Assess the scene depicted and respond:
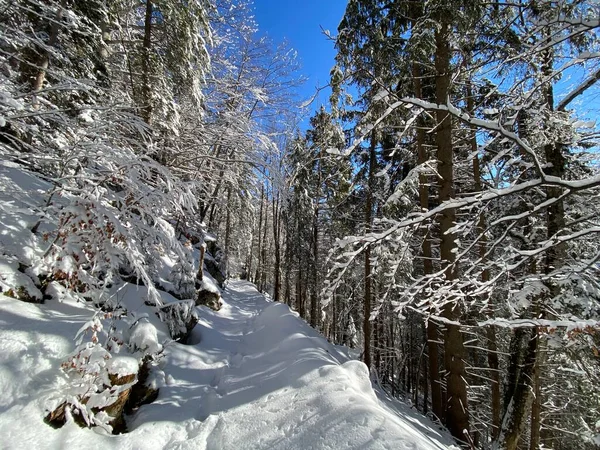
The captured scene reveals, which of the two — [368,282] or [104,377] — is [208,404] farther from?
[368,282]

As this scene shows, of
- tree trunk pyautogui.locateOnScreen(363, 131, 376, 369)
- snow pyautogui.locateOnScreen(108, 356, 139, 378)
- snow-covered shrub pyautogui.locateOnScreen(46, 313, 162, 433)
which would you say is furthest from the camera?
tree trunk pyautogui.locateOnScreen(363, 131, 376, 369)

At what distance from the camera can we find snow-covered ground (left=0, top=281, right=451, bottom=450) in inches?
112

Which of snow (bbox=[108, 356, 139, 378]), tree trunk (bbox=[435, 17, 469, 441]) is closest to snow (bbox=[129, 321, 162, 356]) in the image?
snow (bbox=[108, 356, 139, 378])

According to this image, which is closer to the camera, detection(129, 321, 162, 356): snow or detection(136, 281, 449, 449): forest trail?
detection(136, 281, 449, 449): forest trail

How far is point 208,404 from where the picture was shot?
14.8 ft

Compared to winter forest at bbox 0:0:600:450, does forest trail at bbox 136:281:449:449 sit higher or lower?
lower

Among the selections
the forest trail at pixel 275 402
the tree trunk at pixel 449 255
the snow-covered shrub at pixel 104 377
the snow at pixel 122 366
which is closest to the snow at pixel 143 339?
the snow-covered shrub at pixel 104 377

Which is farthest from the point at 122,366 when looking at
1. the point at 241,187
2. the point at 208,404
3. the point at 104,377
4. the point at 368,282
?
the point at 368,282

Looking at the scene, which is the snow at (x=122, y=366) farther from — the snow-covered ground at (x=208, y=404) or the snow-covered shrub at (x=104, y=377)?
the snow-covered ground at (x=208, y=404)

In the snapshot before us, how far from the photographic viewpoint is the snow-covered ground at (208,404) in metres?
2.86

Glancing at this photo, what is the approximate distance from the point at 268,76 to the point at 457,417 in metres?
9.97

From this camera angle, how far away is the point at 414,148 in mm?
8086

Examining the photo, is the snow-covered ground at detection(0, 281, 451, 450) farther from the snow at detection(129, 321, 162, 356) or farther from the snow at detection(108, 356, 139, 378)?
the snow at detection(129, 321, 162, 356)

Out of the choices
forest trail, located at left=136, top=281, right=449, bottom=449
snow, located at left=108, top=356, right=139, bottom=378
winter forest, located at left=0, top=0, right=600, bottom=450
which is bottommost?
forest trail, located at left=136, top=281, right=449, bottom=449
